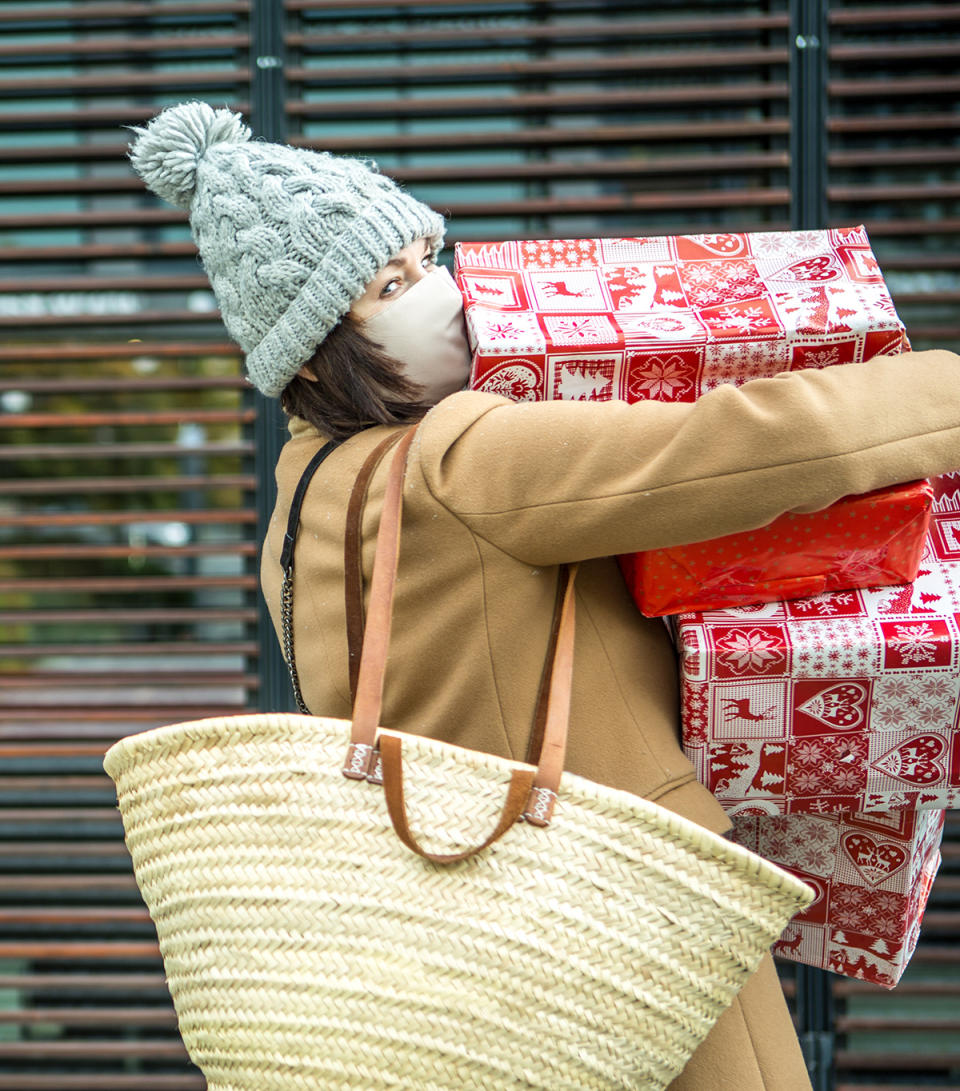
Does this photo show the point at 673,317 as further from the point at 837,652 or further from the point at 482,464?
the point at 837,652

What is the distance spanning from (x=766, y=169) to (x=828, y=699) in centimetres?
140

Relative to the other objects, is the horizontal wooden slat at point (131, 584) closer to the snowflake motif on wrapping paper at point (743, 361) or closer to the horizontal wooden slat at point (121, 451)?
the horizontal wooden slat at point (121, 451)

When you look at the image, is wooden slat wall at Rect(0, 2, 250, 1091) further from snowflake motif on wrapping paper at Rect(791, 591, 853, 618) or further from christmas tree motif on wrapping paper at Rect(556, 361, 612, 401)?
snowflake motif on wrapping paper at Rect(791, 591, 853, 618)

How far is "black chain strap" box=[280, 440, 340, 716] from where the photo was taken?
1422mm

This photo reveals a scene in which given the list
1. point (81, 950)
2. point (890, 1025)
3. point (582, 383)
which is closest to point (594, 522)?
point (582, 383)

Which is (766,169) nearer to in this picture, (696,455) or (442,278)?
(442,278)

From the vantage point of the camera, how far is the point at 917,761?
1.35 m

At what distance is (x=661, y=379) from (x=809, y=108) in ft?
4.13

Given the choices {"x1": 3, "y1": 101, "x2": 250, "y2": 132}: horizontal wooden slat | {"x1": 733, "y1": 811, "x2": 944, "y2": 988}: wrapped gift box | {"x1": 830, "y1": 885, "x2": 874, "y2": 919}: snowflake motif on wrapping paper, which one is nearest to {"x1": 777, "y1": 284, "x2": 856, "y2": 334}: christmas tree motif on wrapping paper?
{"x1": 733, "y1": 811, "x2": 944, "y2": 988}: wrapped gift box

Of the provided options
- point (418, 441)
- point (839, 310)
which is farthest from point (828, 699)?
point (418, 441)

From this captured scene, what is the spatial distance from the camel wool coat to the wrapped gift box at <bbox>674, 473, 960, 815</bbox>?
0.23 feet

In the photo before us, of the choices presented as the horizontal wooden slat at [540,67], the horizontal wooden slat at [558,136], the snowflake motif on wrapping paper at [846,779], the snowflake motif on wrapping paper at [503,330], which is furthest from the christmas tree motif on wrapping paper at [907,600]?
the horizontal wooden slat at [540,67]

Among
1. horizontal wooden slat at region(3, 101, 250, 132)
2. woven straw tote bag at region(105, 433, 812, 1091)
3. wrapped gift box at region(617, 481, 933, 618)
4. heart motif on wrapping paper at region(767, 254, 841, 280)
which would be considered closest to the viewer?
woven straw tote bag at region(105, 433, 812, 1091)

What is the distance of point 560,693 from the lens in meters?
1.25
